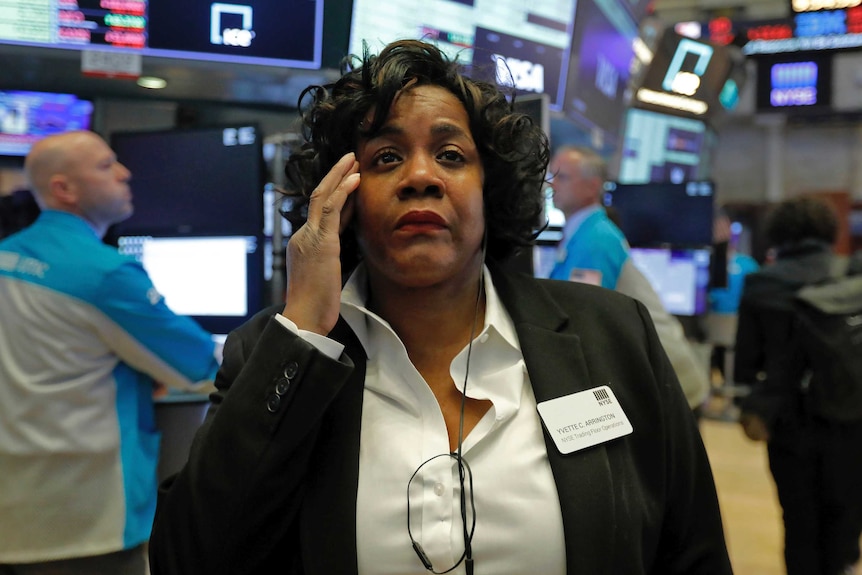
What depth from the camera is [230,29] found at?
8.70 feet

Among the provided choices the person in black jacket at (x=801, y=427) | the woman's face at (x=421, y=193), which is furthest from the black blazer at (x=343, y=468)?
the person in black jacket at (x=801, y=427)

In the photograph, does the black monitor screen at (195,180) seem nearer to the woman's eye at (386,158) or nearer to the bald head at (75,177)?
the bald head at (75,177)

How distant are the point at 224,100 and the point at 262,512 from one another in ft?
8.32

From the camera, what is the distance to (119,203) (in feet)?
7.61

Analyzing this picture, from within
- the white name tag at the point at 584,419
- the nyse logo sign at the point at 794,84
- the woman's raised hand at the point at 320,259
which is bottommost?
the white name tag at the point at 584,419

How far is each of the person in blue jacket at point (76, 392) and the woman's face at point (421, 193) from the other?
1.04 meters

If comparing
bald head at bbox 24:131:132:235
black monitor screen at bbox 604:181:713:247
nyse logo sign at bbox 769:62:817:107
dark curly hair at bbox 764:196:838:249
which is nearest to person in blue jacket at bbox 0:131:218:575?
bald head at bbox 24:131:132:235

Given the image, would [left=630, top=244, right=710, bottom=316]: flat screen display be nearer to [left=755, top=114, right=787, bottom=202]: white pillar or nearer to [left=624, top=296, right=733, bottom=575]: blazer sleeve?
[left=624, top=296, right=733, bottom=575]: blazer sleeve

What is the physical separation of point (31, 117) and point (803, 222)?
11.1 ft

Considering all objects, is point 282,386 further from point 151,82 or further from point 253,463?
point 151,82

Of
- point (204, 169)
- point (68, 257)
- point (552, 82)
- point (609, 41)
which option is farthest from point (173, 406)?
point (609, 41)

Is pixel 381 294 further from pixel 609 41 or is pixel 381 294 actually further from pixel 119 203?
pixel 609 41

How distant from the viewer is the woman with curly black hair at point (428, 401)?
3.69ft

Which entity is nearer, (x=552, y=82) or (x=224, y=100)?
(x=224, y=100)
